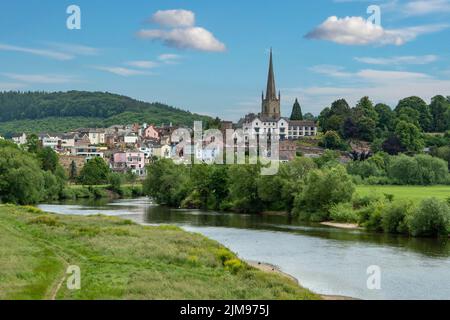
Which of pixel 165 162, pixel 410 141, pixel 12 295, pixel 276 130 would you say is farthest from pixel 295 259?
pixel 276 130

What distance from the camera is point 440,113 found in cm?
15988

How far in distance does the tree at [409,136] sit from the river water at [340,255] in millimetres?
74971

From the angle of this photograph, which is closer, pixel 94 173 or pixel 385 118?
pixel 94 173

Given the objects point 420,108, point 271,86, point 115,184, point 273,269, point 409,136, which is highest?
point 271,86

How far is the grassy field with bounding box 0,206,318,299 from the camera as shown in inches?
979

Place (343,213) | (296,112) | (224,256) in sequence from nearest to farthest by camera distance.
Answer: (224,256), (343,213), (296,112)

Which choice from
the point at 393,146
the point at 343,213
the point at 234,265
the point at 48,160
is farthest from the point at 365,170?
the point at 234,265

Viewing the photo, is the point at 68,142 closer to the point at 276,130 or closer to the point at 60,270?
the point at 276,130

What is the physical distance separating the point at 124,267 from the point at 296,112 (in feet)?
487

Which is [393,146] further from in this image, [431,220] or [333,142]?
[431,220]

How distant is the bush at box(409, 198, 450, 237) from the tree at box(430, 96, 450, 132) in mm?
111333

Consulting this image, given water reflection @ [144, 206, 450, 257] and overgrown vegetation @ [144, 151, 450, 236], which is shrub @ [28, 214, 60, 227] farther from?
overgrown vegetation @ [144, 151, 450, 236]
